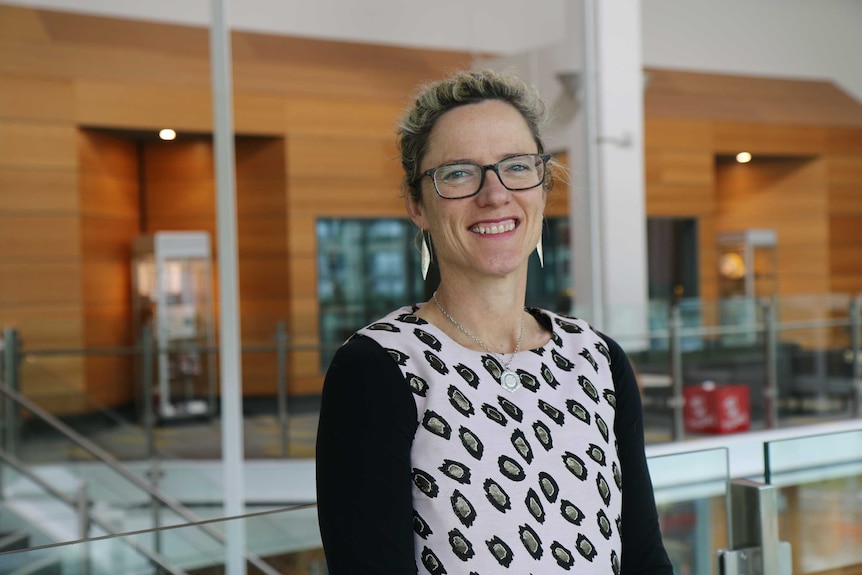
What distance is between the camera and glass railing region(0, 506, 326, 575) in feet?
5.89

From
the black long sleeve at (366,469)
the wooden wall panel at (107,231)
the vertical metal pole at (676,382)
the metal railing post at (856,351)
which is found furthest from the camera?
the wooden wall panel at (107,231)

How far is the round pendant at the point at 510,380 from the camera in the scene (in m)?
1.32

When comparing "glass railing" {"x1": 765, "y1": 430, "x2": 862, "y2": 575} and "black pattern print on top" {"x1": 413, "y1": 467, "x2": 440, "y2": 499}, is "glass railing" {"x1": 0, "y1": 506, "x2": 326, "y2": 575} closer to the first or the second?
"black pattern print on top" {"x1": 413, "y1": 467, "x2": 440, "y2": 499}

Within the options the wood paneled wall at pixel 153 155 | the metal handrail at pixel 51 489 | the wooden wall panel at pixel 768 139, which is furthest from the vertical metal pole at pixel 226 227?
the wooden wall panel at pixel 768 139

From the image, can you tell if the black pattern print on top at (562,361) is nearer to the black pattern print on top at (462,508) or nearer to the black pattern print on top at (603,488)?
the black pattern print on top at (603,488)

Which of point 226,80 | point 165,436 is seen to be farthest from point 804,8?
point 165,436

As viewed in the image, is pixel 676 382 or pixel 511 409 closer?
pixel 511 409

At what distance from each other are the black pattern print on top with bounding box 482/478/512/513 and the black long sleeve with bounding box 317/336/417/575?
0.33 ft

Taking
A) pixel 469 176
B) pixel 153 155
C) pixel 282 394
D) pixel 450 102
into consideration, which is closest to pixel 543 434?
pixel 469 176

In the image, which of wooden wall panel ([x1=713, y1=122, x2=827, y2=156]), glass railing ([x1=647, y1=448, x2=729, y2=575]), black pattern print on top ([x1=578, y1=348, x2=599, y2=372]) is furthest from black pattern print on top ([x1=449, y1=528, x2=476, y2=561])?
wooden wall panel ([x1=713, y1=122, x2=827, y2=156])

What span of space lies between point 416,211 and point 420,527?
1.48 feet

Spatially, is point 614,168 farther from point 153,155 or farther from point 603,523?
point 603,523

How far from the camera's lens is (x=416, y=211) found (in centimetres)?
143

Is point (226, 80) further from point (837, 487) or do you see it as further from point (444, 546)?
point (444, 546)
